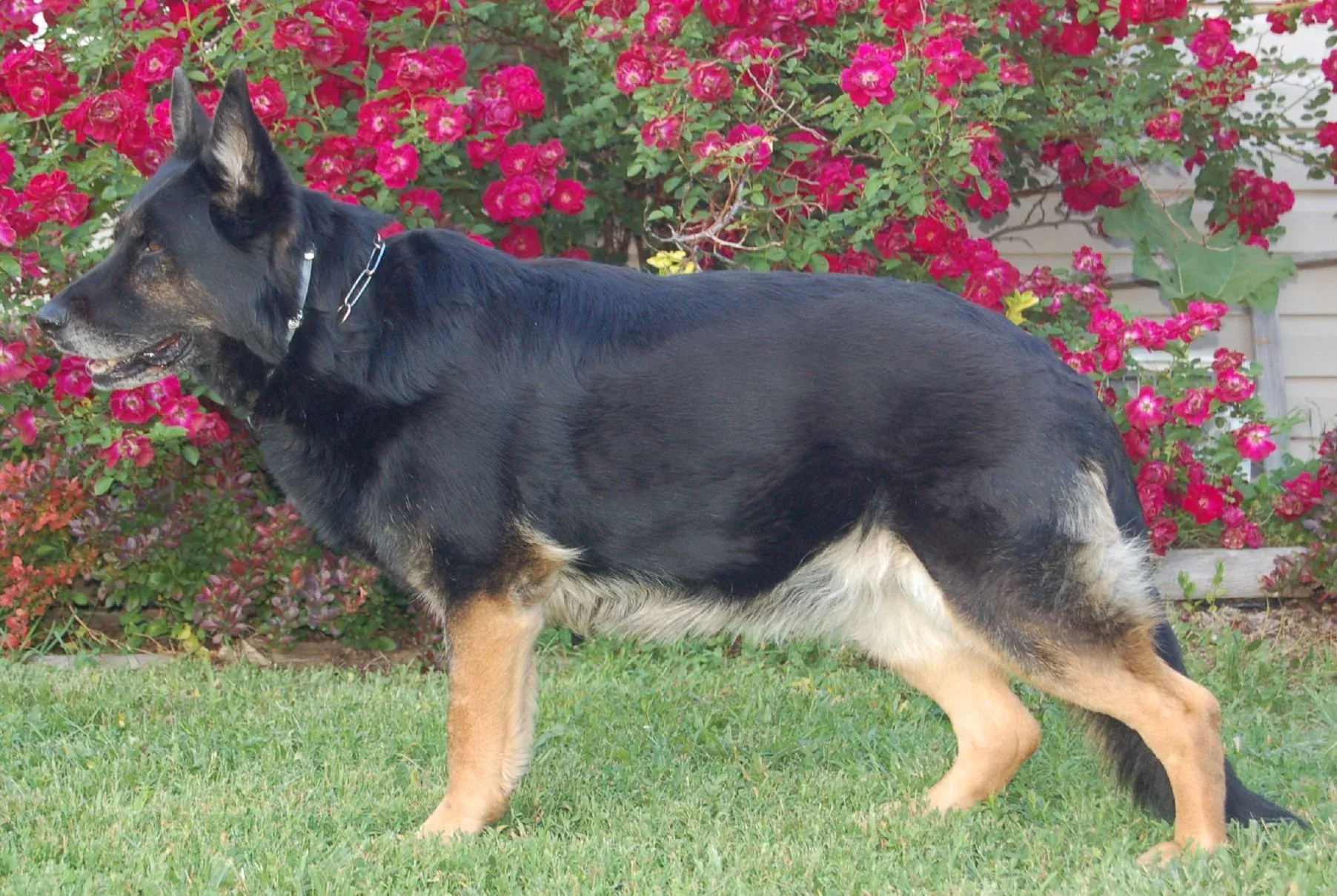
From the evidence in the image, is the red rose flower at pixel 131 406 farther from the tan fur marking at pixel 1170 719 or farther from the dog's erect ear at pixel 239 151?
the tan fur marking at pixel 1170 719

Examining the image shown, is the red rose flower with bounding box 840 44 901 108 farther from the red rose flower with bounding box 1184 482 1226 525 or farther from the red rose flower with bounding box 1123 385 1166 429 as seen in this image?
the red rose flower with bounding box 1184 482 1226 525

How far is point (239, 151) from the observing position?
3.19m

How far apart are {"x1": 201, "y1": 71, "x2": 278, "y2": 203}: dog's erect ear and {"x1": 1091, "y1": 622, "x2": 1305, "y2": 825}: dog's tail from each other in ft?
7.93

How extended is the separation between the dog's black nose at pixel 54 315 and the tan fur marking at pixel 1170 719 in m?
2.50

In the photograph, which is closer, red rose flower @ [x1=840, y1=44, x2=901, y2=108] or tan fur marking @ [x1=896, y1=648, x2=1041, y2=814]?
tan fur marking @ [x1=896, y1=648, x2=1041, y2=814]

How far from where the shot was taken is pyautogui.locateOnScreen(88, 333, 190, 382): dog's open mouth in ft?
11.1

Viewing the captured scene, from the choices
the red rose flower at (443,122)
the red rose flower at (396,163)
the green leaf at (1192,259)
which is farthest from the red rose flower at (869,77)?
the green leaf at (1192,259)

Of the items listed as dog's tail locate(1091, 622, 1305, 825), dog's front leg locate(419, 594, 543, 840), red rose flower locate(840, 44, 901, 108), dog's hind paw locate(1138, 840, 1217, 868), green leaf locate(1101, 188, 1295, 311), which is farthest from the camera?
green leaf locate(1101, 188, 1295, 311)

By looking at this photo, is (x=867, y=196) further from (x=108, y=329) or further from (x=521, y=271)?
(x=108, y=329)

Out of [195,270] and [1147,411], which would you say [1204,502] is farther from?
[195,270]

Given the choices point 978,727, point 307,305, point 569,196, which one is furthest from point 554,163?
point 978,727

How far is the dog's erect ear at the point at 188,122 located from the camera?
3.45 m

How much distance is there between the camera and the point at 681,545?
3.37 meters

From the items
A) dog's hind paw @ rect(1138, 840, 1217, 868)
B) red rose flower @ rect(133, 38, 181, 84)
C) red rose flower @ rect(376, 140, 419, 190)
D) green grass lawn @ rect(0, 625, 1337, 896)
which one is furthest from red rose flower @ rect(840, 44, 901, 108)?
dog's hind paw @ rect(1138, 840, 1217, 868)
